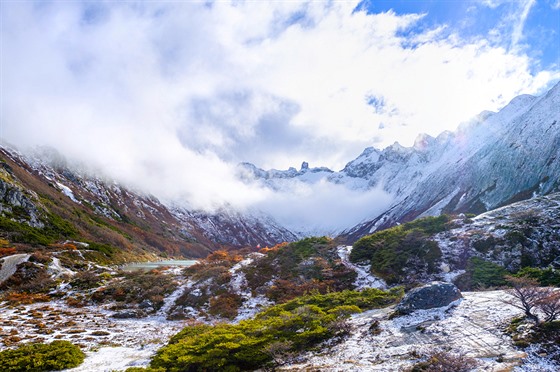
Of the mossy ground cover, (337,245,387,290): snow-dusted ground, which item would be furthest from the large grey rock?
(337,245,387,290): snow-dusted ground

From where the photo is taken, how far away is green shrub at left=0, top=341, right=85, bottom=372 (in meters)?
17.6

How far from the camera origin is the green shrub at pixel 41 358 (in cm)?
1761

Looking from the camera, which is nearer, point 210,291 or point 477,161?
point 210,291

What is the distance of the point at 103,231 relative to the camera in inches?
4737

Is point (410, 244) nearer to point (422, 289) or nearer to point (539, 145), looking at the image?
point (422, 289)

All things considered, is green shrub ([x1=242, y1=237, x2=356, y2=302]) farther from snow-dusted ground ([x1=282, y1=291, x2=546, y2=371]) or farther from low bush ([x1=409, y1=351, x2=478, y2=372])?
low bush ([x1=409, y1=351, x2=478, y2=372])

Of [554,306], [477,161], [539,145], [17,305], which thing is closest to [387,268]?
[554,306]

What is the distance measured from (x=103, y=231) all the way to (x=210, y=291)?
10049 centimetres

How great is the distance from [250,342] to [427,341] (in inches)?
386

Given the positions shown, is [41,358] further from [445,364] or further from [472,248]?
[472,248]

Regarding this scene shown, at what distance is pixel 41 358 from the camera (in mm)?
18547

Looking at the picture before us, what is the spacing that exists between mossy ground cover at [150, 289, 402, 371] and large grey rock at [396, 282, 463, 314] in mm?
3718

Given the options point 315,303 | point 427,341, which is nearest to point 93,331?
point 315,303

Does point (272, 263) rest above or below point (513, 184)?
below
